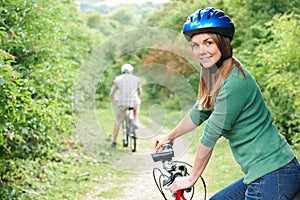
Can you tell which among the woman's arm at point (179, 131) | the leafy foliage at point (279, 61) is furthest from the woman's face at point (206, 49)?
the leafy foliage at point (279, 61)

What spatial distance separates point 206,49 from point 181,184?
65 cm

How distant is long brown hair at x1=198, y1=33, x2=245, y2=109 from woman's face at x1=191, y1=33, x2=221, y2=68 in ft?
0.07

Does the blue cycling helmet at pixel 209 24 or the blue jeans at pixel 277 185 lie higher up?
the blue cycling helmet at pixel 209 24

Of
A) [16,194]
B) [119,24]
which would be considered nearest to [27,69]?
[16,194]

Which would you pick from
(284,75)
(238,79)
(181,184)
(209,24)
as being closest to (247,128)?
(238,79)

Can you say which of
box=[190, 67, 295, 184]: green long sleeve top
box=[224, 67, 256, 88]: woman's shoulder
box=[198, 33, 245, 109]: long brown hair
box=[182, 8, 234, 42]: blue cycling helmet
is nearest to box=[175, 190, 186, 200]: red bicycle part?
box=[190, 67, 295, 184]: green long sleeve top

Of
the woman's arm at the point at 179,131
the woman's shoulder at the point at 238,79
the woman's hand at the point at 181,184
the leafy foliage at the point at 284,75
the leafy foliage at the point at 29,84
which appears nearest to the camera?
the woman's shoulder at the point at 238,79

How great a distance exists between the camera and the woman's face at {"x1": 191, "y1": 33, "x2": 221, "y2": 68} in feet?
8.10

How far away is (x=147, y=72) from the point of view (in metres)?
3.27

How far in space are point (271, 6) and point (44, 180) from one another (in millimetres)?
8644

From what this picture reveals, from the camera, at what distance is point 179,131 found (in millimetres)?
2840

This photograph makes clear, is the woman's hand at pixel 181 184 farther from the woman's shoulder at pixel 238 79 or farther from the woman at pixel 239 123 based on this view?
the woman's shoulder at pixel 238 79

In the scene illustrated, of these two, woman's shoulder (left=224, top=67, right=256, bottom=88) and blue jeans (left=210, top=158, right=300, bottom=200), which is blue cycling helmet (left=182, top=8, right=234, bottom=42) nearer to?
woman's shoulder (left=224, top=67, right=256, bottom=88)

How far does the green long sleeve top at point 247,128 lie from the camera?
7.93ft
